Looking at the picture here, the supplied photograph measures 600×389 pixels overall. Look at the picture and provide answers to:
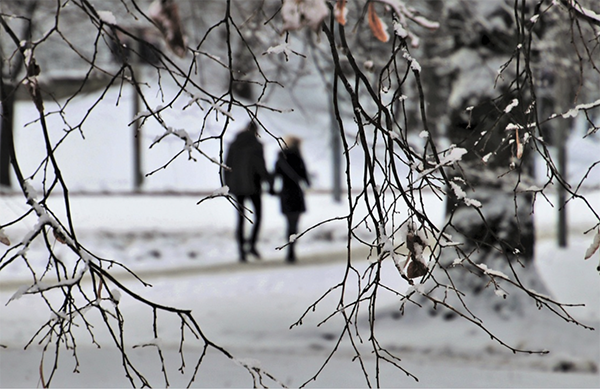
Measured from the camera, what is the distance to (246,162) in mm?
9109

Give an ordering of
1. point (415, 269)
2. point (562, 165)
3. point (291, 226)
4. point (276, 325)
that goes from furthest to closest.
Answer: point (562, 165) < point (291, 226) < point (276, 325) < point (415, 269)

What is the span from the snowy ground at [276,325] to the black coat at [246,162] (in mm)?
1037

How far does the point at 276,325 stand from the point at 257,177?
3097 millimetres

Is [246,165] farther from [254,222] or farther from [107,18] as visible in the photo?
[107,18]

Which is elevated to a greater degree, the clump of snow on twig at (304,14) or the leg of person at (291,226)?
the clump of snow on twig at (304,14)

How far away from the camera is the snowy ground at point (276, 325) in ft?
15.8

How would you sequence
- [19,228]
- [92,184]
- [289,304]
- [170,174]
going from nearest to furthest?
[289,304]
[19,228]
[92,184]
[170,174]

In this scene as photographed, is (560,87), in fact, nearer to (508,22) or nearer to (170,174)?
(508,22)

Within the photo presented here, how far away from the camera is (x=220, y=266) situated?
382 inches

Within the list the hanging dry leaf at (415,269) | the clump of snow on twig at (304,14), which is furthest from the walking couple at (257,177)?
the clump of snow on twig at (304,14)

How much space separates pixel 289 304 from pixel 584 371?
10.0 ft

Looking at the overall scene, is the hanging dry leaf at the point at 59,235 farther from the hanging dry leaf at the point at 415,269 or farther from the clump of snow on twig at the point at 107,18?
the hanging dry leaf at the point at 415,269

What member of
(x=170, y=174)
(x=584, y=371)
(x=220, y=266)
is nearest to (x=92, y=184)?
(x=170, y=174)

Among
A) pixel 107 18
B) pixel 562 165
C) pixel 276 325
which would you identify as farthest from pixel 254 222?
pixel 107 18
